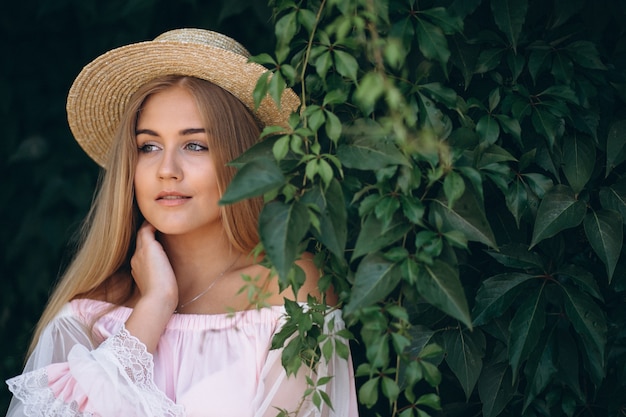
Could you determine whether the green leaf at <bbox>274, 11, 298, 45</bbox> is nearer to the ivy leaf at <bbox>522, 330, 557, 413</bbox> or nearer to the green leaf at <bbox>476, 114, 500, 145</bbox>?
the green leaf at <bbox>476, 114, 500, 145</bbox>

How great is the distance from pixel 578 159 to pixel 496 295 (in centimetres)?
32

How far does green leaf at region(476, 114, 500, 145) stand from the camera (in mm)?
1526

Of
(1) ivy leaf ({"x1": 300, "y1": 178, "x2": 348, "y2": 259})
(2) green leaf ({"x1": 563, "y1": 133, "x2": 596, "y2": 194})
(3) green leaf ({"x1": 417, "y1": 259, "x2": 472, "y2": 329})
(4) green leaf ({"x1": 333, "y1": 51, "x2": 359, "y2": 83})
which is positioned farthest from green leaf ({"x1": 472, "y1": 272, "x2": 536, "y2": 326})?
(4) green leaf ({"x1": 333, "y1": 51, "x2": 359, "y2": 83})

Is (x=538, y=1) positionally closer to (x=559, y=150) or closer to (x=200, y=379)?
(x=559, y=150)

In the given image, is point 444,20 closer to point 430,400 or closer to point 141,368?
point 430,400

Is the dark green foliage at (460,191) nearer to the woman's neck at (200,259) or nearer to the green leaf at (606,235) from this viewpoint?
the green leaf at (606,235)

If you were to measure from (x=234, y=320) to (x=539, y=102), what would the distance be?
37.6 inches

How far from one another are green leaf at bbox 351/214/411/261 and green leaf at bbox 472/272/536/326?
336mm

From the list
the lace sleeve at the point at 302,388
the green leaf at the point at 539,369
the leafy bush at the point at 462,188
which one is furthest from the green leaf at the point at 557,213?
A: the lace sleeve at the point at 302,388

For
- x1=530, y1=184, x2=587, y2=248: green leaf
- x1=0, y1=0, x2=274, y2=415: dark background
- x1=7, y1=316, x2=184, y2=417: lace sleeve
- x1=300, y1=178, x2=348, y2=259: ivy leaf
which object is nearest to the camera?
x1=300, y1=178, x2=348, y2=259: ivy leaf

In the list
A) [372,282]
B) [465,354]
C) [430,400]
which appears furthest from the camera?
[465,354]

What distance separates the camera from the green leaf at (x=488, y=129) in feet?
5.01

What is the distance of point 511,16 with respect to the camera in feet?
5.00

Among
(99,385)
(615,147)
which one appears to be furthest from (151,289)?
(615,147)
